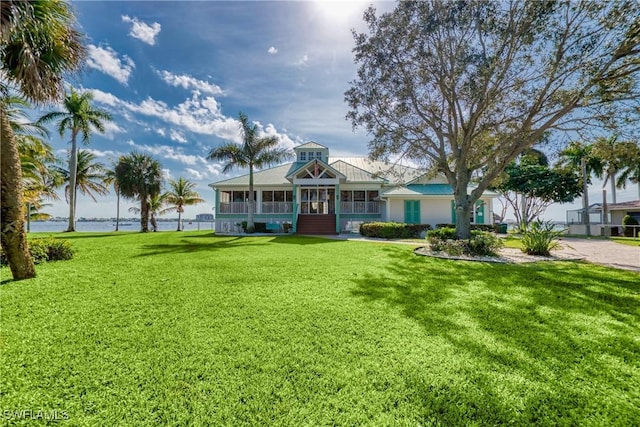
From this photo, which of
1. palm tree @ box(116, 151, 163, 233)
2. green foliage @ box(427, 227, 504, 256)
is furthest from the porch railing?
palm tree @ box(116, 151, 163, 233)

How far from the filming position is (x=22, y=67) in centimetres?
586

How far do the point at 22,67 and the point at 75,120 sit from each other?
74.5 ft

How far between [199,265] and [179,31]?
1085 centimetres

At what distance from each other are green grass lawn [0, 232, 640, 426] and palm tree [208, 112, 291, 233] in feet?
51.3

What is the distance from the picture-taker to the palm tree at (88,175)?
1093 inches

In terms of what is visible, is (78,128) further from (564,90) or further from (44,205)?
(564,90)

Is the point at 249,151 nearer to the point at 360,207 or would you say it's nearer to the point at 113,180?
the point at 360,207

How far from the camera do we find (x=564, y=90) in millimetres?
10938

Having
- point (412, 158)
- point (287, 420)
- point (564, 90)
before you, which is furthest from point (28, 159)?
point (564, 90)

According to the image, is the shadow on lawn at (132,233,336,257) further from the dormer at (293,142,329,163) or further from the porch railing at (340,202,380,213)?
the dormer at (293,142,329,163)

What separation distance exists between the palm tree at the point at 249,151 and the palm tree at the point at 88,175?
1768 centimetres

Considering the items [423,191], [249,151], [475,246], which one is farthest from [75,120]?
[475,246]

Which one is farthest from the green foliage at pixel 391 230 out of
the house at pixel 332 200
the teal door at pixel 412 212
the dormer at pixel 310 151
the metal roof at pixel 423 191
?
the dormer at pixel 310 151

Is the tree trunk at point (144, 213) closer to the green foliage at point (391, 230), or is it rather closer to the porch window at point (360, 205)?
the porch window at point (360, 205)
